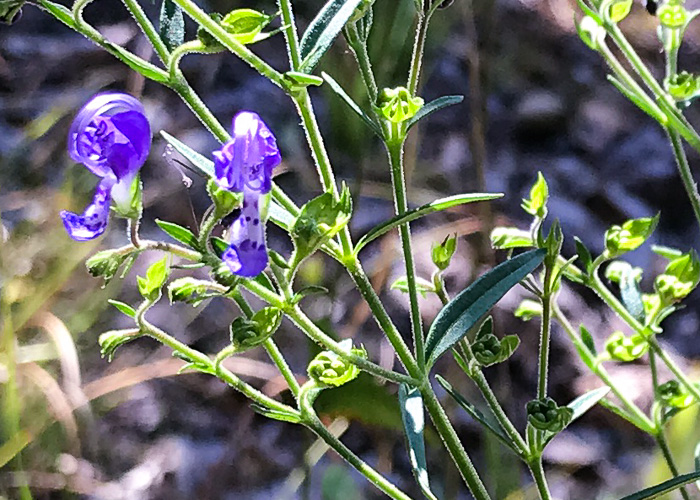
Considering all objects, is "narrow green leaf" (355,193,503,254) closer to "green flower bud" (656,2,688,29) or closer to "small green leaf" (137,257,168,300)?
"small green leaf" (137,257,168,300)

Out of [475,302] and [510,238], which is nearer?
[475,302]

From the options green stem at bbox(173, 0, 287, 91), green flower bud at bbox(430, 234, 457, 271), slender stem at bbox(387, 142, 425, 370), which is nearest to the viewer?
green stem at bbox(173, 0, 287, 91)

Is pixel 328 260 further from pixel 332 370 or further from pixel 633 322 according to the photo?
pixel 332 370

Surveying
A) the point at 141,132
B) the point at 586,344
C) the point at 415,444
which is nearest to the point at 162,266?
the point at 141,132

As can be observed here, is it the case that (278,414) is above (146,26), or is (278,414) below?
below

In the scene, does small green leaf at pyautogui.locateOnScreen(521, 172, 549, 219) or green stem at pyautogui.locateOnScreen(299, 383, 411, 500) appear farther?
small green leaf at pyautogui.locateOnScreen(521, 172, 549, 219)

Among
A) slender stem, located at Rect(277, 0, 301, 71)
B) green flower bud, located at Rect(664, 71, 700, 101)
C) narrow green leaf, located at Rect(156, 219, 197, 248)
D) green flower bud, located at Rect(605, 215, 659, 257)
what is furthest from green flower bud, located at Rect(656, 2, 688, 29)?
narrow green leaf, located at Rect(156, 219, 197, 248)

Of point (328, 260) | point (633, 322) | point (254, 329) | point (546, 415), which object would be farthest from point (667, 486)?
point (328, 260)
